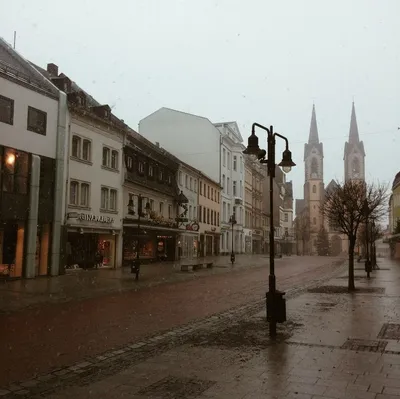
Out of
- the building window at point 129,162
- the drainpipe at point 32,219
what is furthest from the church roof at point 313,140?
the drainpipe at point 32,219

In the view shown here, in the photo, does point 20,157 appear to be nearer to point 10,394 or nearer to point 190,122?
point 10,394

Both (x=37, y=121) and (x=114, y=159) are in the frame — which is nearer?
(x=37, y=121)

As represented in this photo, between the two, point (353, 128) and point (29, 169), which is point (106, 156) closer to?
point (29, 169)

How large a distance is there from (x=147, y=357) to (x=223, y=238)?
53504 mm

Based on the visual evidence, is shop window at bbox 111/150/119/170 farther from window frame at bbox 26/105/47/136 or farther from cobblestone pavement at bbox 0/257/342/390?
cobblestone pavement at bbox 0/257/342/390

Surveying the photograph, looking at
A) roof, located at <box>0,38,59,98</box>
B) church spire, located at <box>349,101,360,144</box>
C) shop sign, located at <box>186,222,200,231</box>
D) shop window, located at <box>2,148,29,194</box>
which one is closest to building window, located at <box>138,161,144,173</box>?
roof, located at <box>0,38,59,98</box>

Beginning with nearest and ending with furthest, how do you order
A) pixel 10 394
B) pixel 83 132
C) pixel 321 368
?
pixel 10 394 < pixel 321 368 < pixel 83 132

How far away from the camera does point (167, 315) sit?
13.1 meters

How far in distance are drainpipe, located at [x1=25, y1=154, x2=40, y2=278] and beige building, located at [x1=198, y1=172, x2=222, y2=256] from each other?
1078 inches

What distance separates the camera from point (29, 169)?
24.0 m

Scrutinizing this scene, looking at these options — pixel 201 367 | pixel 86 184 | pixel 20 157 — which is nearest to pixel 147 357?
pixel 201 367

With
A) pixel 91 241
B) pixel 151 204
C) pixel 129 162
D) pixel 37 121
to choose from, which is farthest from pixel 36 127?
pixel 151 204

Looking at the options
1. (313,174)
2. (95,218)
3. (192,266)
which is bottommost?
(192,266)

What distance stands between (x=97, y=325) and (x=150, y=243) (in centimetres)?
2752
